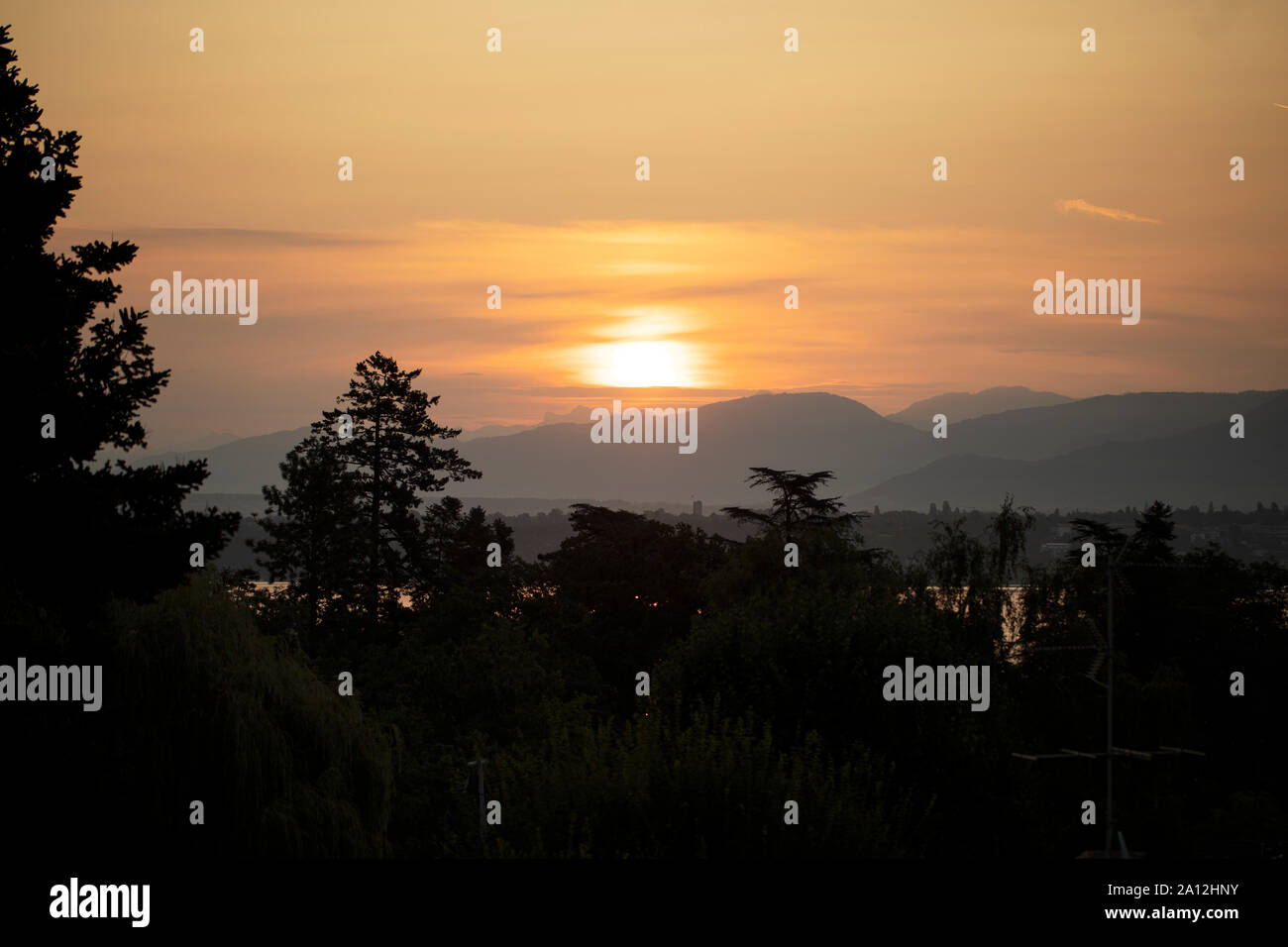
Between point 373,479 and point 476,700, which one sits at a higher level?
point 373,479

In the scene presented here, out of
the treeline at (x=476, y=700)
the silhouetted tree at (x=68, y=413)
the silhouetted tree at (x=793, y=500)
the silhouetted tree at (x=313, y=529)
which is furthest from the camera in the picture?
the silhouetted tree at (x=793, y=500)

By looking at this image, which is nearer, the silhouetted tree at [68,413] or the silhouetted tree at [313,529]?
the silhouetted tree at [68,413]

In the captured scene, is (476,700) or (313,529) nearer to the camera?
(476,700)

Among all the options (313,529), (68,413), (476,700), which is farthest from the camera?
(313,529)

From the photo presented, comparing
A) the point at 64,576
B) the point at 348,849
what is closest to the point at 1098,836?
the point at 348,849

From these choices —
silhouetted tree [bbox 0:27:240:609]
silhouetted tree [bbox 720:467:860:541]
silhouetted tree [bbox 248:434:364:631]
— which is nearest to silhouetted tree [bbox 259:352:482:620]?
silhouetted tree [bbox 248:434:364:631]

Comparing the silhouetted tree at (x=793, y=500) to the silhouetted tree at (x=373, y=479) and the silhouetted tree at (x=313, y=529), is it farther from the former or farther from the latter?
the silhouetted tree at (x=313, y=529)

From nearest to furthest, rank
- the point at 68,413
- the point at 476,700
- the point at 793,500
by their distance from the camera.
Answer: the point at 68,413 → the point at 476,700 → the point at 793,500

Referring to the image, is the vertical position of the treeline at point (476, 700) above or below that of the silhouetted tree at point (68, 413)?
below

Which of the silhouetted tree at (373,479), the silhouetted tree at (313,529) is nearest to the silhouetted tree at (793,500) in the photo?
the silhouetted tree at (373,479)

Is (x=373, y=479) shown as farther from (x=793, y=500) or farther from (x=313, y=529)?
(x=793, y=500)

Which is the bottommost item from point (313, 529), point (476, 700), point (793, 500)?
point (476, 700)

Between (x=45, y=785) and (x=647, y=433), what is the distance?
23842 millimetres

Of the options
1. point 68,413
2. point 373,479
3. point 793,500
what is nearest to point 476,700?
point 68,413
